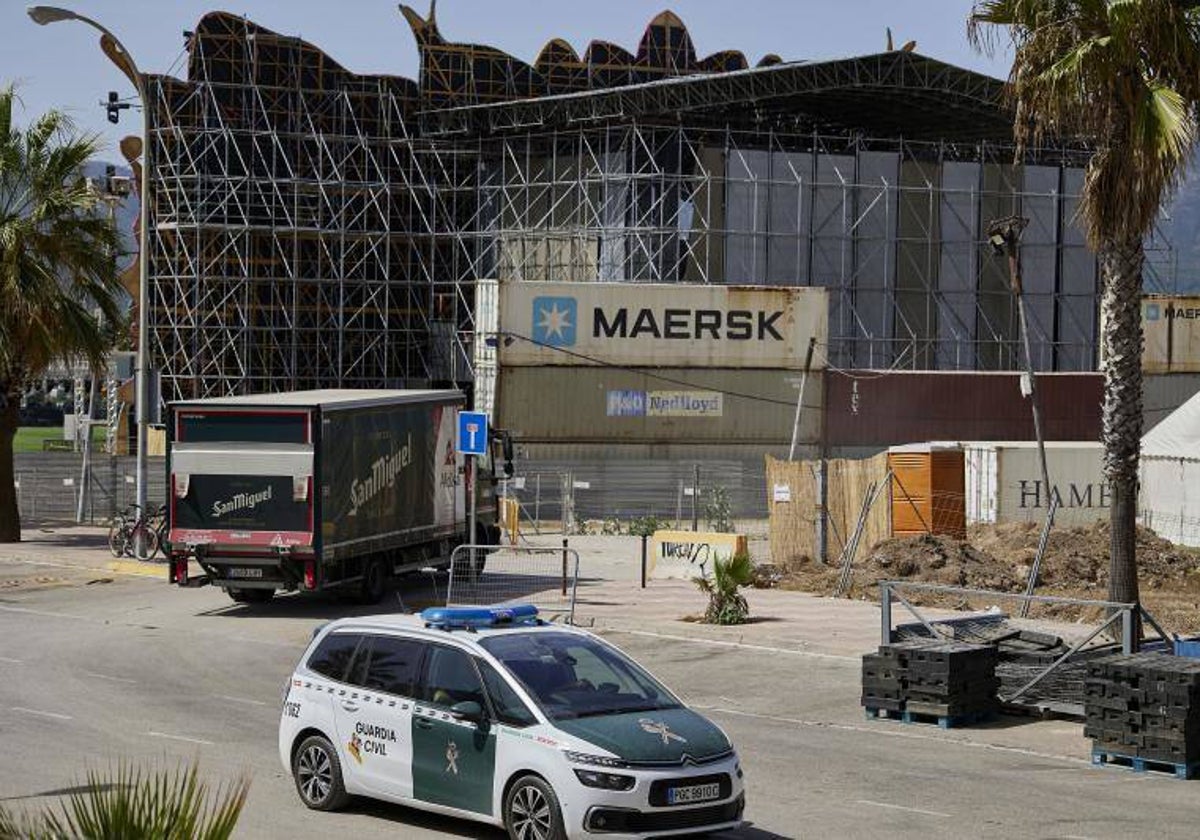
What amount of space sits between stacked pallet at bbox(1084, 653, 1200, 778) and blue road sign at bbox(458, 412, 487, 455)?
38.3ft

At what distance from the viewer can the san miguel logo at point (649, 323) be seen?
192 ft

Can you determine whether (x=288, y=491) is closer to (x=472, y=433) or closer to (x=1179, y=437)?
(x=472, y=433)

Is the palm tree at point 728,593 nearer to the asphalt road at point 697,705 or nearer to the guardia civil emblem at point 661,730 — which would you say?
the asphalt road at point 697,705

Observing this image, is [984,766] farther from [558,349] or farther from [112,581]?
[558,349]

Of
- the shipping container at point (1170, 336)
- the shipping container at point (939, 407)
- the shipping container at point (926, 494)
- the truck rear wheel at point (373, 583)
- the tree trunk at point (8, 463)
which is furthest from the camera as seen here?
the shipping container at point (1170, 336)

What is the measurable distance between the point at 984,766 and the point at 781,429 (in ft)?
148

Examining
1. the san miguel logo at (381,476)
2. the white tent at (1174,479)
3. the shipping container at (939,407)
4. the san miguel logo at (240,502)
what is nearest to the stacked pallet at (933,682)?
the san miguel logo at (381,476)

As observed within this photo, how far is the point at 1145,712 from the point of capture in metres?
15.0

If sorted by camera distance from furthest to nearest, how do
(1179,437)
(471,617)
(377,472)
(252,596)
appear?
(1179,437) → (252,596) → (377,472) → (471,617)

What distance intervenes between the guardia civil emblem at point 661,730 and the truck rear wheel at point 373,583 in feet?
51.1

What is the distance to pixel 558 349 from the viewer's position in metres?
58.5

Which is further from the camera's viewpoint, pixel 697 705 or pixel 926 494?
pixel 926 494

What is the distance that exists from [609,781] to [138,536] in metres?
24.0

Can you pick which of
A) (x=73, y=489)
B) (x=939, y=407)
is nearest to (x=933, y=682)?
(x=73, y=489)
